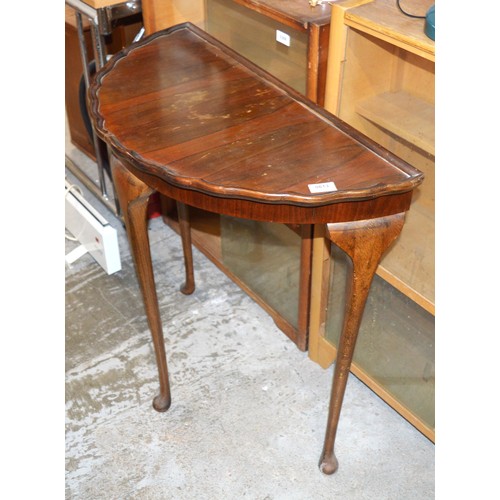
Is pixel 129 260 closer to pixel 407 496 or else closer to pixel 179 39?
pixel 179 39

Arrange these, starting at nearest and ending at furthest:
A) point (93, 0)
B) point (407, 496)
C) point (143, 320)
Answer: point (407, 496) → point (93, 0) → point (143, 320)

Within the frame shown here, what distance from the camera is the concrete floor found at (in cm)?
181

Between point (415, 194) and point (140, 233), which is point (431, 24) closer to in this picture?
point (415, 194)

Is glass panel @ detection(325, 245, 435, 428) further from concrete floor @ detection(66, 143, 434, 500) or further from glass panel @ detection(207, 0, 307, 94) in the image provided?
glass panel @ detection(207, 0, 307, 94)

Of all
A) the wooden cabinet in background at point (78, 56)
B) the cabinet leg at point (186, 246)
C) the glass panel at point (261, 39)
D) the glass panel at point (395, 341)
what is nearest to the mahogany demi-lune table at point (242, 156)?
the glass panel at point (261, 39)

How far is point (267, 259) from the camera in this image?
7.27 feet

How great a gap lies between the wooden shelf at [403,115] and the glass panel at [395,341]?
0.37 metres

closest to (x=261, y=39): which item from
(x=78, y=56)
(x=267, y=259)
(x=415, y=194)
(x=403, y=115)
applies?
(x=403, y=115)

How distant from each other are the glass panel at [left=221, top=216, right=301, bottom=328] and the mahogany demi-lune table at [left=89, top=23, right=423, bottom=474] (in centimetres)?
50

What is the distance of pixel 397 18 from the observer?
1466 millimetres

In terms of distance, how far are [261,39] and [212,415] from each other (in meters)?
1.00

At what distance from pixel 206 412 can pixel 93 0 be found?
3.95ft

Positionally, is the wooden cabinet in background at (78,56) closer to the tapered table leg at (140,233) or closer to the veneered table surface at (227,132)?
the veneered table surface at (227,132)

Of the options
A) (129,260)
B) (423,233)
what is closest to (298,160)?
(423,233)
